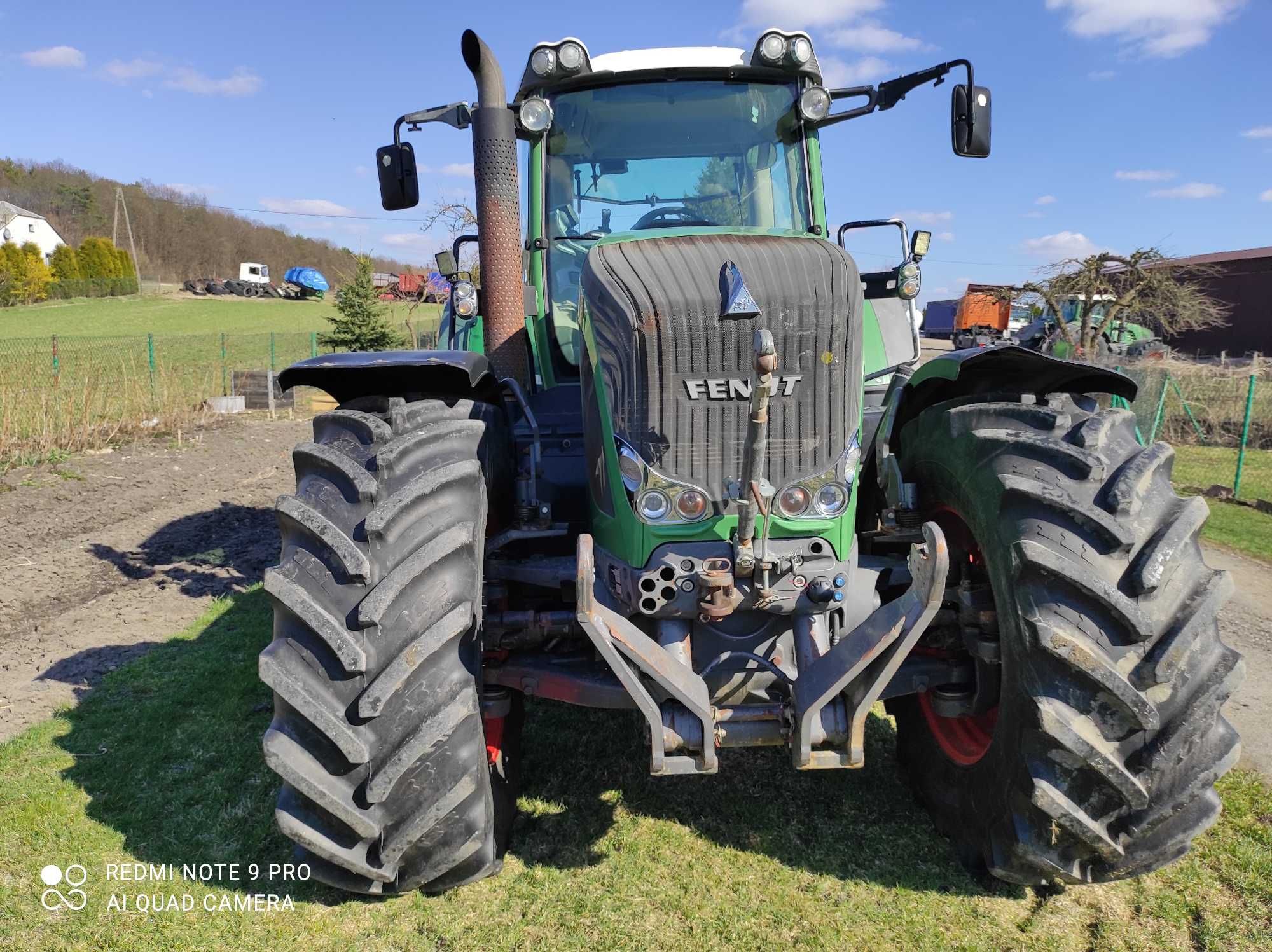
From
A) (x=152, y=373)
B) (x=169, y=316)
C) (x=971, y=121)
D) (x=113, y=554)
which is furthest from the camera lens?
(x=169, y=316)

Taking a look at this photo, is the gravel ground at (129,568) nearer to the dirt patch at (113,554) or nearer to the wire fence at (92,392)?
the dirt patch at (113,554)

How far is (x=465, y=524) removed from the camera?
270 cm

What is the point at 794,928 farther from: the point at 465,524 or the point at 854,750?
the point at 465,524

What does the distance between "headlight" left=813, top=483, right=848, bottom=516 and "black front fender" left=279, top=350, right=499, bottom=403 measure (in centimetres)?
132

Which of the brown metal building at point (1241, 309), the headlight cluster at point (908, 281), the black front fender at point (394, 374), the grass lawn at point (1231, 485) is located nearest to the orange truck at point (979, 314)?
the brown metal building at point (1241, 309)

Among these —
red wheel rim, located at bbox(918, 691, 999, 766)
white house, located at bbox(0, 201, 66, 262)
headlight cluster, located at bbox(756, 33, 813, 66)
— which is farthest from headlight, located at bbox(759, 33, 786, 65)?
white house, located at bbox(0, 201, 66, 262)

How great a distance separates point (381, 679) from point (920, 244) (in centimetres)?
364

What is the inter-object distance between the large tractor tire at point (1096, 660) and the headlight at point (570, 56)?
2513 millimetres

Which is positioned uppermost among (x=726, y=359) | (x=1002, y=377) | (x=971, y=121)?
(x=971, y=121)

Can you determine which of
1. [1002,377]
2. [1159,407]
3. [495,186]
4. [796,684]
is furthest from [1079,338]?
[796,684]

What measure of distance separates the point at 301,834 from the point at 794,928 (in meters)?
1.52

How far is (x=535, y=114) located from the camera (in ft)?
12.8

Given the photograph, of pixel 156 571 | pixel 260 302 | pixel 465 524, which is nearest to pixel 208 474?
pixel 156 571

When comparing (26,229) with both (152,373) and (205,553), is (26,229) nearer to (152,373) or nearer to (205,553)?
(152,373)
